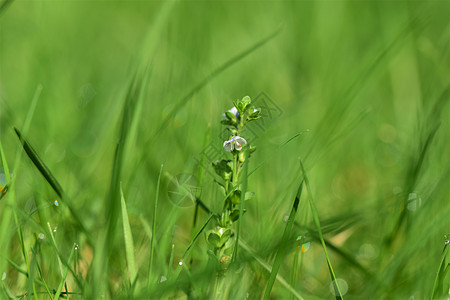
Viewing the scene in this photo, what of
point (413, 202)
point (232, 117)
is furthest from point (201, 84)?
point (413, 202)

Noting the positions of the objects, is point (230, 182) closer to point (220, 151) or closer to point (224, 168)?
point (224, 168)

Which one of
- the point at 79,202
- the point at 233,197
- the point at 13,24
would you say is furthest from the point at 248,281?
the point at 13,24

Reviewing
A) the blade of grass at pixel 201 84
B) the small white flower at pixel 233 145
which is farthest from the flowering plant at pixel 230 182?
the blade of grass at pixel 201 84

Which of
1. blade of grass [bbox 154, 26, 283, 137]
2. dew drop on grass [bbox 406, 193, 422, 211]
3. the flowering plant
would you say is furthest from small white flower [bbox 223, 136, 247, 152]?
dew drop on grass [bbox 406, 193, 422, 211]

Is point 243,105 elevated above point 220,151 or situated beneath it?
elevated above

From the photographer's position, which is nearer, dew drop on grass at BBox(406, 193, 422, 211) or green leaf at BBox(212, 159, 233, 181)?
green leaf at BBox(212, 159, 233, 181)

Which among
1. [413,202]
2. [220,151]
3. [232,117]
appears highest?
[232,117]

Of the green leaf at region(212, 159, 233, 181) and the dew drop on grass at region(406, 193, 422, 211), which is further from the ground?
the green leaf at region(212, 159, 233, 181)

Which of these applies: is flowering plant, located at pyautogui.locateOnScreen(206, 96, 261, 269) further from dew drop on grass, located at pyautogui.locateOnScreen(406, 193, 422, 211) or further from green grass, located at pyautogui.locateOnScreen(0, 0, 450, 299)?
dew drop on grass, located at pyautogui.locateOnScreen(406, 193, 422, 211)

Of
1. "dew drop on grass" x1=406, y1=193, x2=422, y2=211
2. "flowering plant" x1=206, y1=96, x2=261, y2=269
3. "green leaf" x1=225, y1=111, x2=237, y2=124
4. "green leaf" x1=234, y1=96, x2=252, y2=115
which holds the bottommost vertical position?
"dew drop on grass" x1=406, y1=193, x2=422, y2=211
